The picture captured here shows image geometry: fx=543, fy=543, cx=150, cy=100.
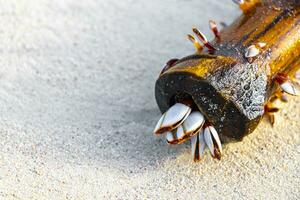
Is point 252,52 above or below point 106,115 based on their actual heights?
above

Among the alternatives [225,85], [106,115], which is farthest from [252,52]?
[106,115]

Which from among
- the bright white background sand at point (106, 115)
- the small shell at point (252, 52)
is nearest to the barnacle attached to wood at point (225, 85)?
the small shell at point (252, 52)

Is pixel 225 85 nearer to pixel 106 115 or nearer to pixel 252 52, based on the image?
pixel 252 52

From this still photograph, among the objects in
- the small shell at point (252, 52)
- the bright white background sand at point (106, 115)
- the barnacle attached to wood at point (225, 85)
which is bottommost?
the bright white background sand at point (106, 115)

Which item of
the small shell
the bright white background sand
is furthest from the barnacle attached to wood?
the bright white background sand

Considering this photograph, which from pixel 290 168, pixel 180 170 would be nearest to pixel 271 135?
pixel 290 168

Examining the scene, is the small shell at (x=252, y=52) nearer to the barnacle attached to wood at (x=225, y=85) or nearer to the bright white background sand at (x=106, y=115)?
the barnacle attached to wood at (x=225, y=85)
